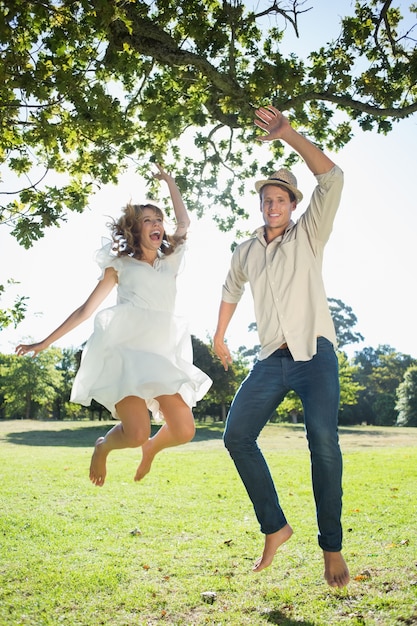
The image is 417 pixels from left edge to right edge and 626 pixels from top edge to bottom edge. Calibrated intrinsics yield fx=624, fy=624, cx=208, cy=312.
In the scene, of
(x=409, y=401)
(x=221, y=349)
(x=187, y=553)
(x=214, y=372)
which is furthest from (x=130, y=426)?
(x=409, y=401)

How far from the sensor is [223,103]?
7777 mm

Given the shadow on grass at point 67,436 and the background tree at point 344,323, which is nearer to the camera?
the shadow on grass at point 67,436

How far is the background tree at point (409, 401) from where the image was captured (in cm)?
5969

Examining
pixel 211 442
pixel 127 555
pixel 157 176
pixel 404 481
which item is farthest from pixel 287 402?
pixel 157 176

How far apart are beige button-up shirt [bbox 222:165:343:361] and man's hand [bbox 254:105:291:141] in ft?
1.48

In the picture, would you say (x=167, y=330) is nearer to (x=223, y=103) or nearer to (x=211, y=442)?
(x=223, y=103)

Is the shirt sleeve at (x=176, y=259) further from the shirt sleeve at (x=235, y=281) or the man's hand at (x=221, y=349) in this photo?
the man's hand at (x=221, y=349)

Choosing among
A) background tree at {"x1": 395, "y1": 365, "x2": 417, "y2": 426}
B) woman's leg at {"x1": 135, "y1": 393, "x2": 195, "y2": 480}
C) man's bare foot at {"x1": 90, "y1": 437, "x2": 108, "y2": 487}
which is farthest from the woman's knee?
background tree at {"x1": 395, "y1": 365, "x2": 417, "y2": 426}

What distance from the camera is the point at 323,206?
4824mm

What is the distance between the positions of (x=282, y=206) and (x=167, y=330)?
5.15 ft

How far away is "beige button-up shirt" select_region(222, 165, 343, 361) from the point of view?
15.7ft

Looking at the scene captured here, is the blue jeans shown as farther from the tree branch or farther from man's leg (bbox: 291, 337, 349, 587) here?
the tree branch

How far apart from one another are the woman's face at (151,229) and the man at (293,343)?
1002 millimetres

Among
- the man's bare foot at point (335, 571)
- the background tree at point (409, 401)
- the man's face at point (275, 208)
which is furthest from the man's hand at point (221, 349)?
the background tree at point (409, 401)
